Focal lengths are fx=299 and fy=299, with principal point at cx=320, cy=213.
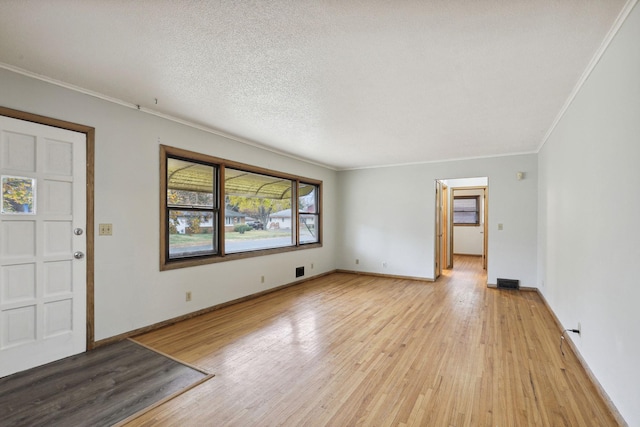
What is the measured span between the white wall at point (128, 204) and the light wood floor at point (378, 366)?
0.27m

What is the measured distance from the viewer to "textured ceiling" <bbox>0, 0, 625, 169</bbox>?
1688 mm

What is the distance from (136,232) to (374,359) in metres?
2.74

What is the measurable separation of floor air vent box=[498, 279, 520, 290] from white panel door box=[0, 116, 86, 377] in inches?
234

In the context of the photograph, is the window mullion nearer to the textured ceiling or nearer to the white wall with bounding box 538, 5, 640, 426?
the textured ceiling

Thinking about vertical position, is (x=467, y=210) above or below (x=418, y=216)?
above

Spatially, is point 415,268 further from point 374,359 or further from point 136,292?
point 136,292

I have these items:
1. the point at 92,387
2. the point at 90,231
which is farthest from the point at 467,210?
the point at 92,387

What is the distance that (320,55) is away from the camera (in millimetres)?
2135

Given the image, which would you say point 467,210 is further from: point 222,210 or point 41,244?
point 41,244

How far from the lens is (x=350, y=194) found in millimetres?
6852

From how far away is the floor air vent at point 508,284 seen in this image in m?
5.18

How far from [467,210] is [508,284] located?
5.76 metres

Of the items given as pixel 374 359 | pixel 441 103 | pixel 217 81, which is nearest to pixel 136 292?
pixel 217 81

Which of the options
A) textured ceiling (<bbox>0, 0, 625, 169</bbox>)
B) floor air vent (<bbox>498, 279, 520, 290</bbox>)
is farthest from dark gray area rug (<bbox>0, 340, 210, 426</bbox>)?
floor air vent (<bbox>498, 279, 520, 290</bbox>)
